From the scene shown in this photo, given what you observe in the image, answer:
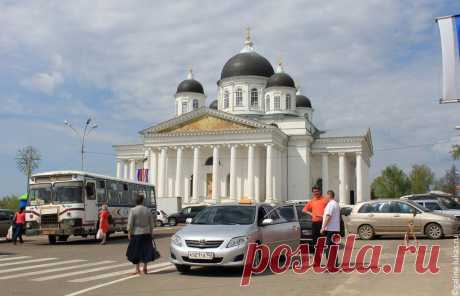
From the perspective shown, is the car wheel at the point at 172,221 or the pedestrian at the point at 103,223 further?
the car wheel at the point at 172,221

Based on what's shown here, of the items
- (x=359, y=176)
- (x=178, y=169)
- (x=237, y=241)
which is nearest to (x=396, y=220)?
(x=237, y=241)

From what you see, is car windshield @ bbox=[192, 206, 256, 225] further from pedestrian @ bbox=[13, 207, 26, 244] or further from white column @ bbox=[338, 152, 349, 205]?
white column @ bbox=[338, 152, 349, 205]

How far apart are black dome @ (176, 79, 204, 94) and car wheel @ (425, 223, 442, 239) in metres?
57.3

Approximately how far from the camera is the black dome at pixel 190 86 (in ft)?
251

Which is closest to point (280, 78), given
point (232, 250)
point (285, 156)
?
point (285, 156)

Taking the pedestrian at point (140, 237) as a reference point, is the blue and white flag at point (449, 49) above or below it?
above

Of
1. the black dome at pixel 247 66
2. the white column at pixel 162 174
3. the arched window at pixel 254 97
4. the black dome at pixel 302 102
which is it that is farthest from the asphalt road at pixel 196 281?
the black dome at pixel 302 102

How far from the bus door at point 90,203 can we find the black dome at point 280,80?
160 ft

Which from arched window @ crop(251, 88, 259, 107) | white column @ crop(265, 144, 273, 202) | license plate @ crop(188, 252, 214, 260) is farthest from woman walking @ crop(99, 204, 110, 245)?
arched window @ crop(251, 88, 259, 107)

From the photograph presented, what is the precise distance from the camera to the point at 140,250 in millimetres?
12336

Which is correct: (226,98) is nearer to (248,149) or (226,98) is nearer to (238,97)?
(238,97)

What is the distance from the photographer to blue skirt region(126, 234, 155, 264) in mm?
12273

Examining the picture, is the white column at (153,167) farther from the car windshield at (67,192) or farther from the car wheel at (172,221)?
the car windshield at (67,192)

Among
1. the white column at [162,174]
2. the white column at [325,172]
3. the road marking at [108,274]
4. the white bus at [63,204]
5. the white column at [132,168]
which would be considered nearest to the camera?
the road marking at [108,274]
